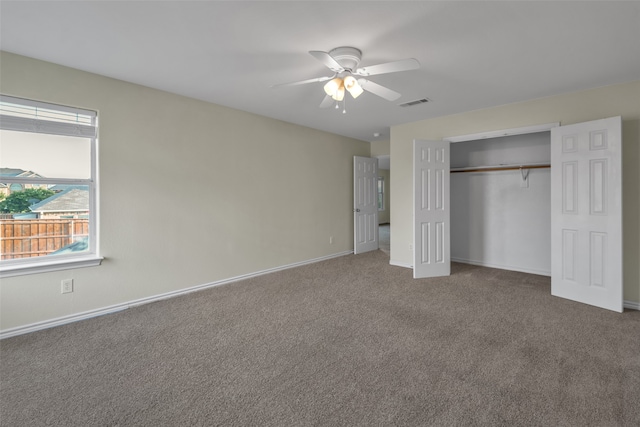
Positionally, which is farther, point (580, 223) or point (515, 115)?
point (515, 115)

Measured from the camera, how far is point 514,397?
1.73m

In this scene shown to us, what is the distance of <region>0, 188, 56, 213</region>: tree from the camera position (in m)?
2.62

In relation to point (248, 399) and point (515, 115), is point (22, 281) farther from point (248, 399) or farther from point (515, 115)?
point (515, 115)

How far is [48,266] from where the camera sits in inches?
105

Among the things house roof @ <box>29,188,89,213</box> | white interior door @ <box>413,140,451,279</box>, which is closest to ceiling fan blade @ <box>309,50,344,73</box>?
white interior door @ <box>413,140,451,279</box>

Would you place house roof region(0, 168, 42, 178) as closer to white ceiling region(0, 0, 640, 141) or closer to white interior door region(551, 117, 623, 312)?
white ceiling region(0, 0, 640, 141)

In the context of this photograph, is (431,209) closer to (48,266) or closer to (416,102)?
(416,102)

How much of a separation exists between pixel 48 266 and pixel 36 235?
0.35 meters

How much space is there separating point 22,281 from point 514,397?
3.91m

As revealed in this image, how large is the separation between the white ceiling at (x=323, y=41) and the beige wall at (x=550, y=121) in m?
0.21

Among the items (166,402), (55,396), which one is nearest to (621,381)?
(166,402)

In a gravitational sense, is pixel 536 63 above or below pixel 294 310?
above

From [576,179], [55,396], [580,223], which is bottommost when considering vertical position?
[55,396]

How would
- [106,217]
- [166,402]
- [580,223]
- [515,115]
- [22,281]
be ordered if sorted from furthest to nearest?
[515,115], [580,223], [106,217], [22,281], [166,402]
